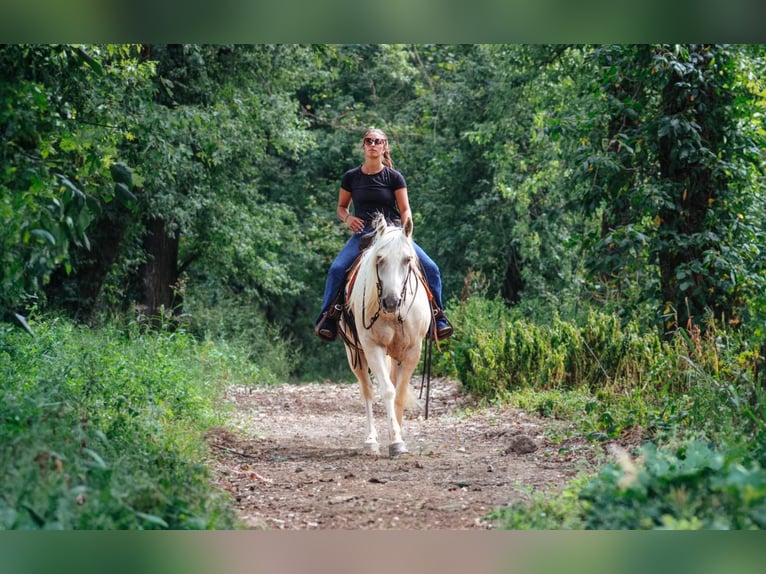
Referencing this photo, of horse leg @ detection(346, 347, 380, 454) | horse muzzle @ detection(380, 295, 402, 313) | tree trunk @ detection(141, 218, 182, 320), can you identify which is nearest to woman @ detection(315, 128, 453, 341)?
horse leg @ detection(346, 347, 380, 454)

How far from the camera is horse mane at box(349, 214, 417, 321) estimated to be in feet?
26.7

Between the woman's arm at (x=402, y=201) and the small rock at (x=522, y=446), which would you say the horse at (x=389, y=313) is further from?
the small rock at (x=522, y=446)

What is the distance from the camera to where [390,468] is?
789 cm

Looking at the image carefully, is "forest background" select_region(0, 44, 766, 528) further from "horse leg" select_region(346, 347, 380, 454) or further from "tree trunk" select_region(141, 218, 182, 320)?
"horse leg" select_region(346, 347, 380, 454)

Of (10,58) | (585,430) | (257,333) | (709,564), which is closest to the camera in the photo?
(709,564)

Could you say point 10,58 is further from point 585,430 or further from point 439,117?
point 439,117

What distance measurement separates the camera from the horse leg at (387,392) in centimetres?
855

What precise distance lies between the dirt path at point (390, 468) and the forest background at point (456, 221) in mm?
648

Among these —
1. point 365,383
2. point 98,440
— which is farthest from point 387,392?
point 98,440

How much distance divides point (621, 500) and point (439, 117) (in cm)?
1947

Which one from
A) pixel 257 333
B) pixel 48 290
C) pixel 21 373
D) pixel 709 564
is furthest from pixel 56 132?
pixel 257 333

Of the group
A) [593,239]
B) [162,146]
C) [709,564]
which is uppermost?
[162,146]

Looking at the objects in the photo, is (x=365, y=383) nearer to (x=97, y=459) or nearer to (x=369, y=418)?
(x=369, y=418)

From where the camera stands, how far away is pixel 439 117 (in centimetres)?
2364
